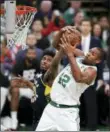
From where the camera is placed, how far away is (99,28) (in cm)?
1142

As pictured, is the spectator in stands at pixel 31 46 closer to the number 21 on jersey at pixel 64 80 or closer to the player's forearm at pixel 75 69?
the number 21 on jersey at pixel 64 80

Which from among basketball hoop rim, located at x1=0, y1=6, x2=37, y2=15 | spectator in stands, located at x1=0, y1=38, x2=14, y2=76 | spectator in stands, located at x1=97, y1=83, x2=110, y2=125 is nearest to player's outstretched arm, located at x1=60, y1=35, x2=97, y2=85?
basketball hoop rim, located at x1=0, y1=6, x2=37, y2=15

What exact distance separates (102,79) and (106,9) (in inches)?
147

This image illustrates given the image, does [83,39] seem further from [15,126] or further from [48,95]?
[48,95]

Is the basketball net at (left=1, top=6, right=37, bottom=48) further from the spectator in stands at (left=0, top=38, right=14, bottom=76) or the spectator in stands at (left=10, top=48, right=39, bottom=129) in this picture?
the spectator in stands at (left=0, top=38, right=14, bottom=76)

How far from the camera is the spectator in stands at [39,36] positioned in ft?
36.0

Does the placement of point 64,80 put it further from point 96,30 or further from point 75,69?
point 96,30

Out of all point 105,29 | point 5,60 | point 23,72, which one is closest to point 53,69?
point 23,72

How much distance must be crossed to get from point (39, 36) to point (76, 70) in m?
4.46

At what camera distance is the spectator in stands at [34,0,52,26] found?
12.0m

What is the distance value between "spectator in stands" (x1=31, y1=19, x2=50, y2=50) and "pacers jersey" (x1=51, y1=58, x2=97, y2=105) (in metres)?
3.89

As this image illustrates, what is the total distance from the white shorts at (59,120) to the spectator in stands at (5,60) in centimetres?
334

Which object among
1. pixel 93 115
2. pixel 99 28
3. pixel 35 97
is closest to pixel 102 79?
pixel 93 115

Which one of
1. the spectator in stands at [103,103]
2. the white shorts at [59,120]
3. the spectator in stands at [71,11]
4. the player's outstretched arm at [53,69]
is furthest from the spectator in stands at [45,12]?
the white shorts at [59,120]
